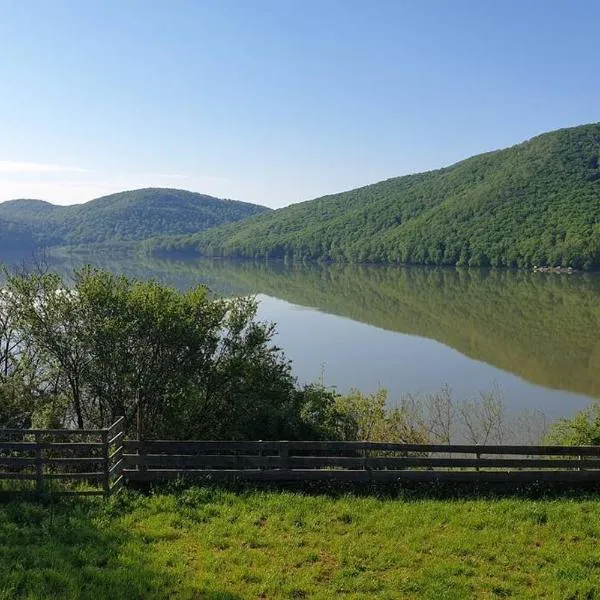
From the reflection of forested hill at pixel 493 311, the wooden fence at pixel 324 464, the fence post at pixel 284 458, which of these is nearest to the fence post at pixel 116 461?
the wooden fence at pixel 324 464

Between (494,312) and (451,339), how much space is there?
65.9 feet

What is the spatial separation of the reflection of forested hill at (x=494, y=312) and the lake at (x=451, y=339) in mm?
119

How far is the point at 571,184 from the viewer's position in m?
175

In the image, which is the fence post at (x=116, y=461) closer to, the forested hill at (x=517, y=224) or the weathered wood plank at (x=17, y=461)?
the weathered wood plank at (x=17, y=461)

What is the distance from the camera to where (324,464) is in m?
12.7

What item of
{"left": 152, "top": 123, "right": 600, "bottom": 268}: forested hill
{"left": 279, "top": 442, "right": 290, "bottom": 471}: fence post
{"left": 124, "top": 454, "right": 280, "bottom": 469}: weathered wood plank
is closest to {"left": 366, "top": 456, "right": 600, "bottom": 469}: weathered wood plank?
{"left": 279, "top": 442, "right": 290, "bottom": 471}: fence post

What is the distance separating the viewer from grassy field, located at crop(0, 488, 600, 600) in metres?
8.05

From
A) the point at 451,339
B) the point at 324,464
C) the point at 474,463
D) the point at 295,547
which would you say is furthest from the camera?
the point at 451,339

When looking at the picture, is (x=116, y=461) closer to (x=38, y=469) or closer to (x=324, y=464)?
(x=38, y=469)

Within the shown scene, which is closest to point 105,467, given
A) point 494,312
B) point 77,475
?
point 77,475

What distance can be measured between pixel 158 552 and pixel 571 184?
187900 millimetres

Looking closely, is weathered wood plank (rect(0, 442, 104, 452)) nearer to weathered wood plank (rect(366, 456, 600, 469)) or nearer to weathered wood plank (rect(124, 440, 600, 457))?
weathered wood plank (rect(124, 440, 600, 457))

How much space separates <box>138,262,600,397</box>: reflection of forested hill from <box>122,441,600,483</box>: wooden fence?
79.5ft

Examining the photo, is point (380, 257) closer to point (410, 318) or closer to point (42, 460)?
point (410, 318)
